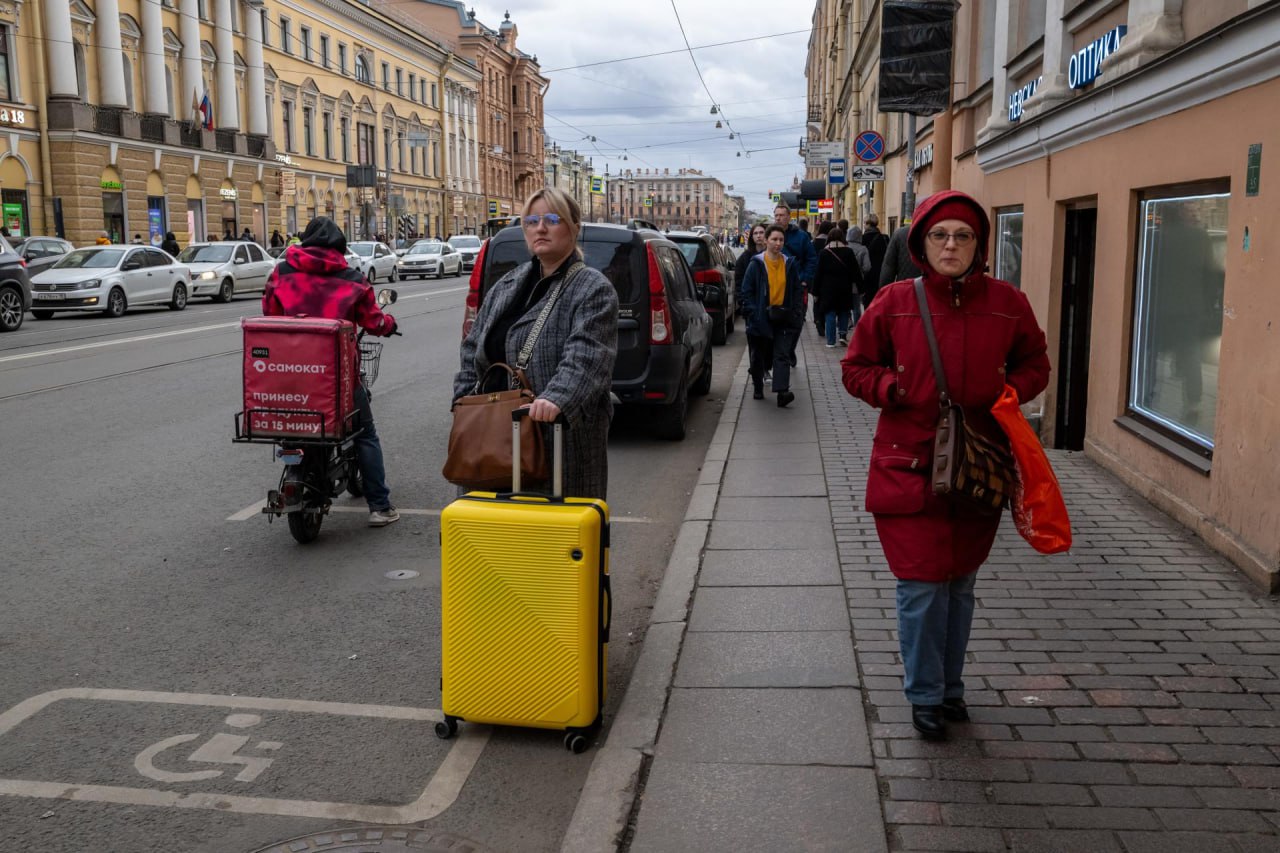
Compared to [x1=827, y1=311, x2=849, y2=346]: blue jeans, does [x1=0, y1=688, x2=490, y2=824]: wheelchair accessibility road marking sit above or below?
below

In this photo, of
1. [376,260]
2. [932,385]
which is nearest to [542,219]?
[932,385]

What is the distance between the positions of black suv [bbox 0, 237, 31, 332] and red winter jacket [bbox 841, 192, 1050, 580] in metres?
20.0

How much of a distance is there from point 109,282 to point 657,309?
18244mm

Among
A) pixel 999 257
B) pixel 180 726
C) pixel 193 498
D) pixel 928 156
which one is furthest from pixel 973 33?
pixel 180 726

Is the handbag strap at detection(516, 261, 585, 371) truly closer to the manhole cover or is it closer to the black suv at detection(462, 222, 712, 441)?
the manhole cover

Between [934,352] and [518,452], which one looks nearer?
[934,352]

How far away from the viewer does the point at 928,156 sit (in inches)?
770

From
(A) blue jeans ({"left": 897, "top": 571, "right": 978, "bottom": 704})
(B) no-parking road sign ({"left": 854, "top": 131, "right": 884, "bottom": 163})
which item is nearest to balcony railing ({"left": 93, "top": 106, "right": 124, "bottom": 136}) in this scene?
(B) no-parking road sign ({"left": 854, "top": 131, "right": 884, "bottom": 163})

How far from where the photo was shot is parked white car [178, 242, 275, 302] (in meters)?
29.3

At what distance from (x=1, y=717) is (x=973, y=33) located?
1320 cm

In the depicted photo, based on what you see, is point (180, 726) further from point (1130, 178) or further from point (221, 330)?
point (221, 330)

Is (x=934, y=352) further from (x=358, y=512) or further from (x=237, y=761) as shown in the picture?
(x=358, y=512)

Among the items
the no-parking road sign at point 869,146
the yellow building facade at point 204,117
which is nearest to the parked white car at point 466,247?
the yellow building facade at point 204,117

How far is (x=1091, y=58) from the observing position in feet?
29.5
